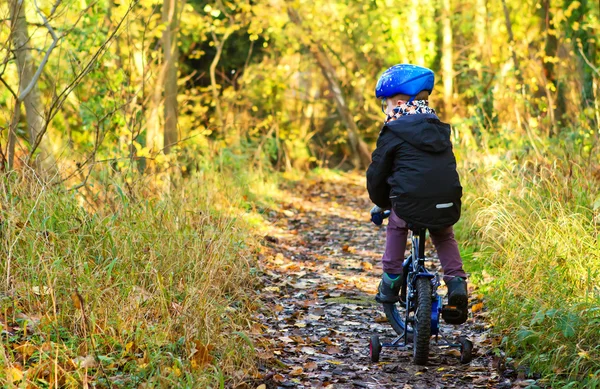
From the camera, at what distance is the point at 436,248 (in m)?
5.14

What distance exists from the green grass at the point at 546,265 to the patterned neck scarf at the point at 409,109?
5.06ft

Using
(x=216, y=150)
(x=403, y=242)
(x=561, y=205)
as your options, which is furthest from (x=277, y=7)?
(x=403, y=242)

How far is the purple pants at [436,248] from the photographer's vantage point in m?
5.13

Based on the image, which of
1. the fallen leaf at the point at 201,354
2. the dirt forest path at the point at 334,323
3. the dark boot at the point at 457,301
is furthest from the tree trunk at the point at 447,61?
the fallen leaf at the point at 201,354

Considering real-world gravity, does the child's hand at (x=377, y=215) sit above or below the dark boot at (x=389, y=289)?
above

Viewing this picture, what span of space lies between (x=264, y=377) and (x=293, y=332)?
1.26 metres

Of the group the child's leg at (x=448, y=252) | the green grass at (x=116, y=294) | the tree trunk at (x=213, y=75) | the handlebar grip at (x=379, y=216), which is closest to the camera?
the green grass at (x=116, y=294)

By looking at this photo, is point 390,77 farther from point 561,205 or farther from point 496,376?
point 561,205

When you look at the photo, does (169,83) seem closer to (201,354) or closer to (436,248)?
(436,248)

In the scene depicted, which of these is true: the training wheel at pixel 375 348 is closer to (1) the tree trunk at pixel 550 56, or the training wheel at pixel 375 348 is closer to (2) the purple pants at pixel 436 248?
(2) the purple pants at pixel 436 248

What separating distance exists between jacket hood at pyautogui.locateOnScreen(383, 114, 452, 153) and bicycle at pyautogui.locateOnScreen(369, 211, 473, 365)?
0.58 m

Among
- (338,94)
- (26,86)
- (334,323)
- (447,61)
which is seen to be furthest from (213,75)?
(334,323)

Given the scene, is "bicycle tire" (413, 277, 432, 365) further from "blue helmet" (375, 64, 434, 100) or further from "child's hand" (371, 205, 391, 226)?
"blue helmet" (375, 64, 434, 100)

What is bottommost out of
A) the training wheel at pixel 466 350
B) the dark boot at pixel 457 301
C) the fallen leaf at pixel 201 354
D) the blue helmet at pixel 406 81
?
the training wheel at pixel 466 350
